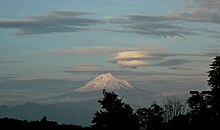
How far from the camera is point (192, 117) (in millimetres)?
46938

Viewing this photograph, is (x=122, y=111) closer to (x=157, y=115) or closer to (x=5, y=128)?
(x=5, y=128)

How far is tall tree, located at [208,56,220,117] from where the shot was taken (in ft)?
147

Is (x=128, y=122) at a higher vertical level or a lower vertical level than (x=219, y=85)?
lower

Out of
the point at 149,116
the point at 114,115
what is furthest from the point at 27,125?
the point at 149,116

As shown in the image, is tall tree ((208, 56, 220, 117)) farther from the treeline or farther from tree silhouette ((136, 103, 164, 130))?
tree silhouette ((136, 103, 164, 130))

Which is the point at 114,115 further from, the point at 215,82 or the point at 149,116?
the point at 149,116

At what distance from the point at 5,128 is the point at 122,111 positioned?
22.6 m

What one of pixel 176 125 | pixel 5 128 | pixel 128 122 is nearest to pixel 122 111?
pixel 128 122

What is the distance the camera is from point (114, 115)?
158ft

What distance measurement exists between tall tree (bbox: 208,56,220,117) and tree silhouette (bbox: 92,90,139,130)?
782cm

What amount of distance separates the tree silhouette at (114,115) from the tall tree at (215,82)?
25.6 feet

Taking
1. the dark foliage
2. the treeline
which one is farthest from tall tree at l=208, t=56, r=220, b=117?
the dark foliage

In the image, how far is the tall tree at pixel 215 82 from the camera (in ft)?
147

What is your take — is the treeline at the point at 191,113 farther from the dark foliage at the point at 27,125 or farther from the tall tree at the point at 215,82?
the dark foliage at the point at 27,125
